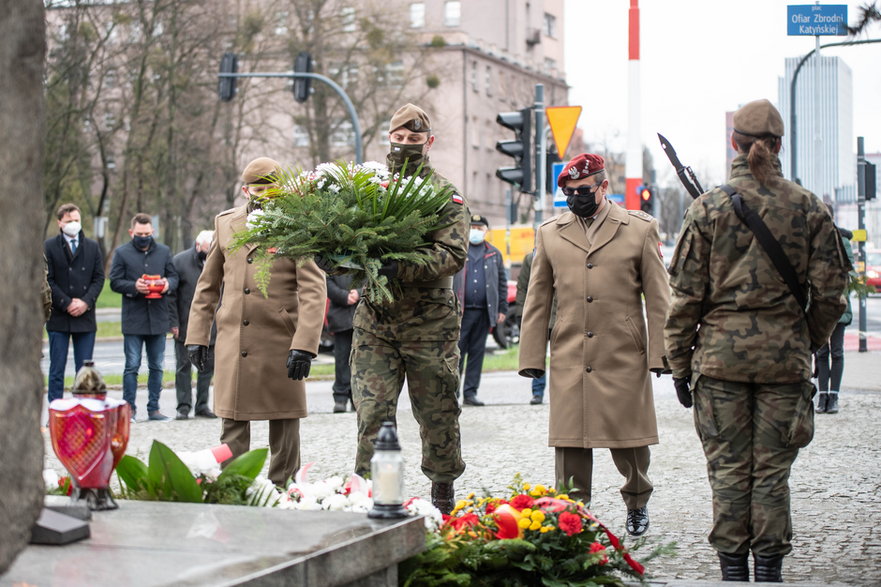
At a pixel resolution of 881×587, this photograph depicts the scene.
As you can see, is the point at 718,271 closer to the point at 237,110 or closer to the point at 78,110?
the point at 78,110

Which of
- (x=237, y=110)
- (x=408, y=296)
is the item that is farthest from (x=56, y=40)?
(x=408, y=296)

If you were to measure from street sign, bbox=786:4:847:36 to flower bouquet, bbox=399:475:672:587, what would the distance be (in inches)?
619

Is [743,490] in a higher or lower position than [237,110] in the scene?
lower

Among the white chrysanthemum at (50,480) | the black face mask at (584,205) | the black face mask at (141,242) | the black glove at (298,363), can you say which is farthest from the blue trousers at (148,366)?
the white chrysanthemum at (50,480)

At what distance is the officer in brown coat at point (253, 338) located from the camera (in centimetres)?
783

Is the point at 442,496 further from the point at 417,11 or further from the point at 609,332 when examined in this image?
the point at 417,11

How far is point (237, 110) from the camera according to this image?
55.5 meters

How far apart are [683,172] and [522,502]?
9.11 ft

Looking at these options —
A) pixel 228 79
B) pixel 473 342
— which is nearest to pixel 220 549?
pixel 473 342

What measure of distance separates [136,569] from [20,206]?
112 centimetres

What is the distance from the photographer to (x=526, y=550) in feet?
16.8

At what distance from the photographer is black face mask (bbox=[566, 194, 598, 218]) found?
24.4 feet

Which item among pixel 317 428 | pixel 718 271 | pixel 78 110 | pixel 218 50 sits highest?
pixel 218 50

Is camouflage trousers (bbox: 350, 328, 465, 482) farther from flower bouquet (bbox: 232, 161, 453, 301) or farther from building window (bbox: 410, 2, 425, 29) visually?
building window (bbox: 410, 2, 425, 29)
